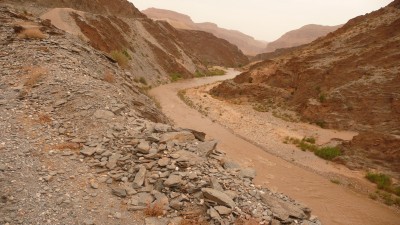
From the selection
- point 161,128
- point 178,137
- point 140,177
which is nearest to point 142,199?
point 140,177

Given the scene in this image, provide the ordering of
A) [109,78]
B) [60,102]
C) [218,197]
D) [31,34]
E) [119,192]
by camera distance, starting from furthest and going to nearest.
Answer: [31,34] < [109,78] < [60,102] < [119,192] < [218,197]

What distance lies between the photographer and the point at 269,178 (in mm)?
15469

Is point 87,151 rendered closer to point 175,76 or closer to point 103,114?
point 103,114

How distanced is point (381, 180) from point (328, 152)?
3.67 meters

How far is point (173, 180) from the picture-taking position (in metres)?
8.80

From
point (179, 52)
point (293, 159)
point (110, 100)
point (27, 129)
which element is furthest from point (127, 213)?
point (179, 52)

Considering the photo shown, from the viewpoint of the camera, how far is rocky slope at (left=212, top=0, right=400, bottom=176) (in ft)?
68.4

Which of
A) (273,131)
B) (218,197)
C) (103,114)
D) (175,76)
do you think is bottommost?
(218,197)

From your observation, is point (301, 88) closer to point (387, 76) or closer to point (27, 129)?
point (387, 76)

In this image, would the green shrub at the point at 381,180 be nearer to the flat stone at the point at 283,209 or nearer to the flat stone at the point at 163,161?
the flat stone at the point at 283,209

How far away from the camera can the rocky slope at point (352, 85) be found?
68.4 feet

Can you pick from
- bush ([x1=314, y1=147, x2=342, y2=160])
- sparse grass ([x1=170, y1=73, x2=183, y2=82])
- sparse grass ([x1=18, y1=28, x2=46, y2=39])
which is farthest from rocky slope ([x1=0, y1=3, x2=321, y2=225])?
sparse grass ([x1=170, y1=73, x2=183, y2=82])

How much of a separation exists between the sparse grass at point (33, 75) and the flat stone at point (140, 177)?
7225 mm

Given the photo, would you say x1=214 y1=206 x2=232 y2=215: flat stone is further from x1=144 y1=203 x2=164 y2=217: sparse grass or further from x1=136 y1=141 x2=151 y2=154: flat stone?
x1=136 y1=141 x2=151 y2=154: flat stone
